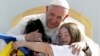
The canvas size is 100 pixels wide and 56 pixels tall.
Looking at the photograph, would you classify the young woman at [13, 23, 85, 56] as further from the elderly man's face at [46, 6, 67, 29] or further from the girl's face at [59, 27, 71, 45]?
the elderly man's face at [46, 6, 67, 29]

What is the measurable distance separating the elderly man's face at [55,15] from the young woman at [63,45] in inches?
5.5

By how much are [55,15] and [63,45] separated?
11.5 inches

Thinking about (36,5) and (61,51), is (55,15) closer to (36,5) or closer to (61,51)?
(61,51)

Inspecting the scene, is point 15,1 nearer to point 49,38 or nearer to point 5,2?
point 5,2

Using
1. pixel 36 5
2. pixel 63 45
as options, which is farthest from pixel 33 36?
pixel 36 5

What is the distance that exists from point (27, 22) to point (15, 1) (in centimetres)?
79

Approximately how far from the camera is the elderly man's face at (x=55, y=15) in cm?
158

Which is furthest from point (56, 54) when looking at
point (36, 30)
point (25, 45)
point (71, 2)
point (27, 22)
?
point (71, 2)

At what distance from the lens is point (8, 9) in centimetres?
233

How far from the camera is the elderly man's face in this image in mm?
1576

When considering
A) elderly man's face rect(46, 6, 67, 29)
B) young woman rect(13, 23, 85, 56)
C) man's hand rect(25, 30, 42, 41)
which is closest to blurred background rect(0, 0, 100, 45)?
elderly man's face rect(46, 6, 67, 29)

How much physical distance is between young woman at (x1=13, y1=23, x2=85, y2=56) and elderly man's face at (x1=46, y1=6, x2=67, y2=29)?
140 millimetres

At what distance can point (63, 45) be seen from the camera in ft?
4.42

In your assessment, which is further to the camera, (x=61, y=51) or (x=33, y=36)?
(x=33, y=36)
